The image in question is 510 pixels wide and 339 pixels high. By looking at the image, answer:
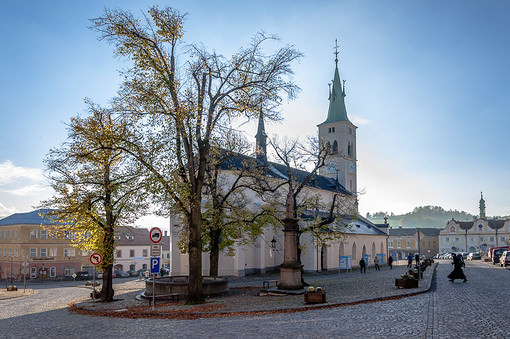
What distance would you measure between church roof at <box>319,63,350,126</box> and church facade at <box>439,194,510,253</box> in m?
56.6

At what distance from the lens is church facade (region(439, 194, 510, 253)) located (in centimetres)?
10169

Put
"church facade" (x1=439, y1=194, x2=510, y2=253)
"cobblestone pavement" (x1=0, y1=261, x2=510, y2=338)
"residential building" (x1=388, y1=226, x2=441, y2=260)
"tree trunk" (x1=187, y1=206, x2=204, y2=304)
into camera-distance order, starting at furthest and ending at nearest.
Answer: "residential building" (x1=388, y1=226, x2=441, y2=260) < "church facade" (x1=439, y1=194, x2=510, y2=253) < "tree trunk" (x1=187, y1=206, x2=204, y2=304) < "cobblestone pavement" (x1=0, y1=261, x2=510, y2=338)

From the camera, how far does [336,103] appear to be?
7131cm

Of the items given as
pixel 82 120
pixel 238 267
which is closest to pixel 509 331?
pixel 82 120

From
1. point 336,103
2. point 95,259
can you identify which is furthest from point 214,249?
point 336,103

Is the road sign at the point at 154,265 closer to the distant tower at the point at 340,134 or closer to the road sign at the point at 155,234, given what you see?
the road sign at the point at 155,234

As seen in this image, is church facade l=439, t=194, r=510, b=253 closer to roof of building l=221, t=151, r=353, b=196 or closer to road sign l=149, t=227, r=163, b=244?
roof of building l=221, t=151, r=353, b=196

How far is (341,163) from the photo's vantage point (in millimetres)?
69750

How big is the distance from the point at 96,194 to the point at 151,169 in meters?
4.74

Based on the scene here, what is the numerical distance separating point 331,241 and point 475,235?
7595 cm

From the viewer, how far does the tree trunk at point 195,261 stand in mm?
17828

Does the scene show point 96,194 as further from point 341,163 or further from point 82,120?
point 341,163

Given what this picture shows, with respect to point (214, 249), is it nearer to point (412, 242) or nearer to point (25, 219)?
point (25, 219)

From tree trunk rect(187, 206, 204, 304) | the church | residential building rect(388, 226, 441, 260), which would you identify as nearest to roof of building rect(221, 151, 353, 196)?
the church
